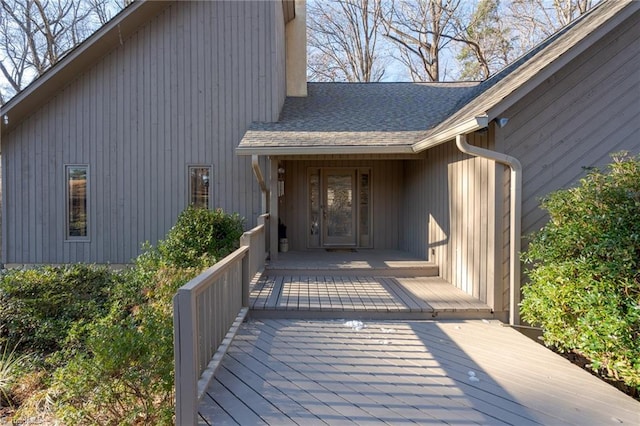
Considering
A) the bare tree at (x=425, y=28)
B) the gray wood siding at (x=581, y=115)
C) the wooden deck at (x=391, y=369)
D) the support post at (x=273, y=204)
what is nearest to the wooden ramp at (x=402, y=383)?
the wooden deck at (x=391, y=369)

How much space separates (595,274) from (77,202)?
29.4 ft

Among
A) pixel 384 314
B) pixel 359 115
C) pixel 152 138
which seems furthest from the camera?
pixel 359 115

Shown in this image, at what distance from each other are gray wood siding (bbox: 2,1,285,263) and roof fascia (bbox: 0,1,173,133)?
241mm

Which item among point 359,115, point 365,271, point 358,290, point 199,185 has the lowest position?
point 358,290

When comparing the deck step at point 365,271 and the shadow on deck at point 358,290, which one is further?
the deck step at point 365,271

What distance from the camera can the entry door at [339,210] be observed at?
31.6 ft

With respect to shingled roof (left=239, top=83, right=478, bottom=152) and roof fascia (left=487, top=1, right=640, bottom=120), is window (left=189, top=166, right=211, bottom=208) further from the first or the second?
roof fascia (left=487, top=1, right=640, bottom=120)

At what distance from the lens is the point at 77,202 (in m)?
8.58

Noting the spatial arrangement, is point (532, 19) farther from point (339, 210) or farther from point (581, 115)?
point (581, 115)

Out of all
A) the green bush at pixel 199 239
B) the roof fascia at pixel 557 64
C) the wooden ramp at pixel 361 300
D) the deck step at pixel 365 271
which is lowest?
the wooden ramp at pixel 361 300

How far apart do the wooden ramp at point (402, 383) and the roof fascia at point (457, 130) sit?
2312mm

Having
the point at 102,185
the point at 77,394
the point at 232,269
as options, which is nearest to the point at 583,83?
the point at 232,269

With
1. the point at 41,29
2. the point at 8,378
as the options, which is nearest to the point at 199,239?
the point at 8,378

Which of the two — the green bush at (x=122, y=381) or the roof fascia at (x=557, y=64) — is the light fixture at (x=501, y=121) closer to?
the roof fascia at (x=557, y=64)
